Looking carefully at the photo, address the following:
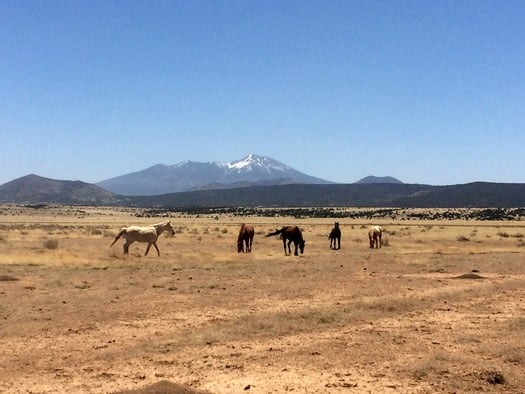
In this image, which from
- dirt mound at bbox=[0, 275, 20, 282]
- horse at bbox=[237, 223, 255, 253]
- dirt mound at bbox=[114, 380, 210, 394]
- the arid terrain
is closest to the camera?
dirt mound at bbox=[114, 380, 210, 394]

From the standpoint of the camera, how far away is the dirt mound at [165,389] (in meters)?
7.93

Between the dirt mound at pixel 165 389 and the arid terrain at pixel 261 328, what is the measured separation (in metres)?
0.27

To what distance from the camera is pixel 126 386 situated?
857cm

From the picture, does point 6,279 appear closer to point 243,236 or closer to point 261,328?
point 261,328

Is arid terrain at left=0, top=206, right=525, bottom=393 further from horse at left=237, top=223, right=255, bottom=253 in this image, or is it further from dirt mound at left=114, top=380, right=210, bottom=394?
horse at left=237, top=223, right=255, bottom=253

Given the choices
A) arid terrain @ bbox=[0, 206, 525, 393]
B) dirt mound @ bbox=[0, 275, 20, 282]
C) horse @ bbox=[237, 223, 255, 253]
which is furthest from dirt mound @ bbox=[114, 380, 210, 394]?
horse @ bbox=[237, 223, 255, 253]

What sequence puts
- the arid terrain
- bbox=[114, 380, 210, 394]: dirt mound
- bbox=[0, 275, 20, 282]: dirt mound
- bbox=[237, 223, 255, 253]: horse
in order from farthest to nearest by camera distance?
bbox=[237, 223, 255, 253]: horse < bbox=[0, 275, 20, 282]: dirt mound < the arid terrain < bbox=[114, 380, 210, 394]: dirt mound

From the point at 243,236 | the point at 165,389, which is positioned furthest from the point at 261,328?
the point at 243,236

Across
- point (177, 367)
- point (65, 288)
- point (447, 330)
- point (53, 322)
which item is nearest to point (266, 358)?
point (177, 367)

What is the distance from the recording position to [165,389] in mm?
7988

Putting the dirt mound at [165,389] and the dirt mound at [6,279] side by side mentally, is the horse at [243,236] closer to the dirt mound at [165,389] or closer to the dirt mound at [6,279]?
the dirt mound at [6,279]

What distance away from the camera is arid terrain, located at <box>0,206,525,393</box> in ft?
29.5

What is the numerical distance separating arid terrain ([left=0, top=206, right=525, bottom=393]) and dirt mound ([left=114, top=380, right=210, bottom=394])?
0.27 metres

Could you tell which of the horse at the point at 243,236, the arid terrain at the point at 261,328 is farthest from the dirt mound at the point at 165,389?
the horse at the point at 243,236
